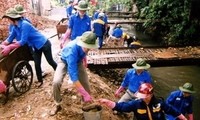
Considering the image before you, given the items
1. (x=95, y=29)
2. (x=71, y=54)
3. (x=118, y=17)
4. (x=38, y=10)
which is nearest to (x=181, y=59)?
(x=95, y=29)

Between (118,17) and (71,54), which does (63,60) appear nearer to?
(71,54)

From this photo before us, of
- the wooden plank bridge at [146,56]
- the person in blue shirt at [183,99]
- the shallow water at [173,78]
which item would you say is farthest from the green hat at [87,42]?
the shallow water at [173,78]

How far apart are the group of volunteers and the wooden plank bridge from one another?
3180mm

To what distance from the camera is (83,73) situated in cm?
633

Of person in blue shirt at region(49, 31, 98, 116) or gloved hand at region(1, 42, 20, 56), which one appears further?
gloved hand at region(1, 42, 20, 56)

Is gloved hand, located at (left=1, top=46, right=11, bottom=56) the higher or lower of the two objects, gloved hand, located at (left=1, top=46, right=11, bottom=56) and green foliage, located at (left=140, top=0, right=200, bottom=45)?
the higher

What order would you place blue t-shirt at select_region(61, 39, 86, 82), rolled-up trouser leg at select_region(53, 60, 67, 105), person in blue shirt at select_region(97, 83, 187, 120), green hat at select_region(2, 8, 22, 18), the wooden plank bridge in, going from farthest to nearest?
the wooden plank bridge → green hat at select_region(2, 8, 22, 18) → rolled-up trouser leg at select_region(53, 60, 67, 105) → blue t-shirt at select_region(61, 39, 86, 82) → person in blue shirt at select_region(97, 83, 187, 120)

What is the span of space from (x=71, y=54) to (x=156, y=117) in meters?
1.91

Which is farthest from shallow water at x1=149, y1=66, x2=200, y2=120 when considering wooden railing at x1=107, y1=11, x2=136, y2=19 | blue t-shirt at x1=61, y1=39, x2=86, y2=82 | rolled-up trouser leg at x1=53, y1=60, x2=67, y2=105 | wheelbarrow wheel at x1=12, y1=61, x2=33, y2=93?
wooden railing at x1=107, y1=11, x2=136, y2=19

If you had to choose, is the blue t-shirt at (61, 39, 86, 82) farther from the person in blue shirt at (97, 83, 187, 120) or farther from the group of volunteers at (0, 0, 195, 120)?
the person in blue shirt at (97, 83, 187, 120)

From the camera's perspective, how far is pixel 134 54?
1240 cm

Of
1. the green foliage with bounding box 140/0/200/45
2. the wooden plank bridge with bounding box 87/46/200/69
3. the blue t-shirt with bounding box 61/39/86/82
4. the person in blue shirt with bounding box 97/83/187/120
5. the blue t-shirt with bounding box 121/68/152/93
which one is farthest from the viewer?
the green foliage with bounding box 140/0/200/45

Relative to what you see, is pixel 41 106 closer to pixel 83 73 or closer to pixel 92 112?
pixel 83 73

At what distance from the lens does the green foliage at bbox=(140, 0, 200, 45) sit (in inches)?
712
